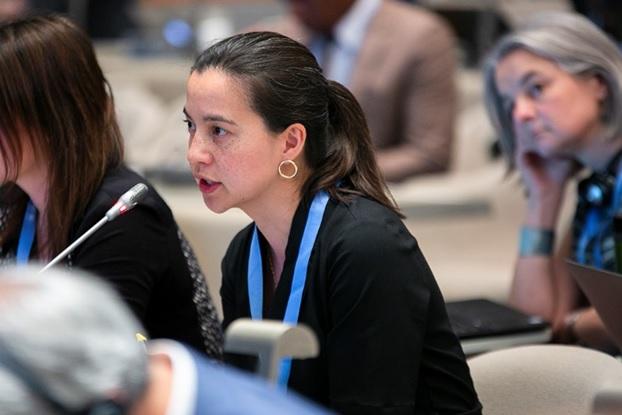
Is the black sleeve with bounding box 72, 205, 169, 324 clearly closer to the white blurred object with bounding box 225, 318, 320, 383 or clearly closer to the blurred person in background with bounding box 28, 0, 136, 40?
the white blurred object with bounding box 225, 318, 320, 383

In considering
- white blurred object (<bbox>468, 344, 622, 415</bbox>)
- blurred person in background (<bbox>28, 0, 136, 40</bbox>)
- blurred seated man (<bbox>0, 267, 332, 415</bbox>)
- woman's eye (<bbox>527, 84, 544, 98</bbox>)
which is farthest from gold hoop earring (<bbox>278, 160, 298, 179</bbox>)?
blurred person in background (<bbox>28, 0, 136, 40</bbox>)

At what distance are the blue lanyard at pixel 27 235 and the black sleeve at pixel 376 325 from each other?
0.63 meters

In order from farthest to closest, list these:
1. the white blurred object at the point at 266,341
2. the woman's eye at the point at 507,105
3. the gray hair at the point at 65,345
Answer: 1. the woman's eye at the point at 507,105
2. the white blurred object at the point at 266,341
3. the gray hair at the point at 65,345

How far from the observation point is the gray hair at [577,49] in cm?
250

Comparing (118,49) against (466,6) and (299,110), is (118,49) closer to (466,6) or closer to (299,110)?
(466,6)

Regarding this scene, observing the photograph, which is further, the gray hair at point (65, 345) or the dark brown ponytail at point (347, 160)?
the dark brown ponytail at point (347, 160)

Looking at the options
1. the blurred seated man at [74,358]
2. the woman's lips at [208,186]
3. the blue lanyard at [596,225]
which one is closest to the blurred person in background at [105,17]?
the blue lanyard at [596,225]

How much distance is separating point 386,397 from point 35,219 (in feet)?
2.52

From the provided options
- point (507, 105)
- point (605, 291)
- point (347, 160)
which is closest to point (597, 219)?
point (507, 105)

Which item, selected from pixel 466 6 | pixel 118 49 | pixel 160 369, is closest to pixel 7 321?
pixel 160 369

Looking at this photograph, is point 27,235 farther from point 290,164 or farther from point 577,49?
point 577,49

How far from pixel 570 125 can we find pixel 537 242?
325 mm

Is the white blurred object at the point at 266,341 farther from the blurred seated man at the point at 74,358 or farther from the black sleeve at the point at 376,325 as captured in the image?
the black sleeve at the point at 376,325

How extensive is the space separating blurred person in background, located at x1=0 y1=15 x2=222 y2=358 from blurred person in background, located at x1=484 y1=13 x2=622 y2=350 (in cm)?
82
